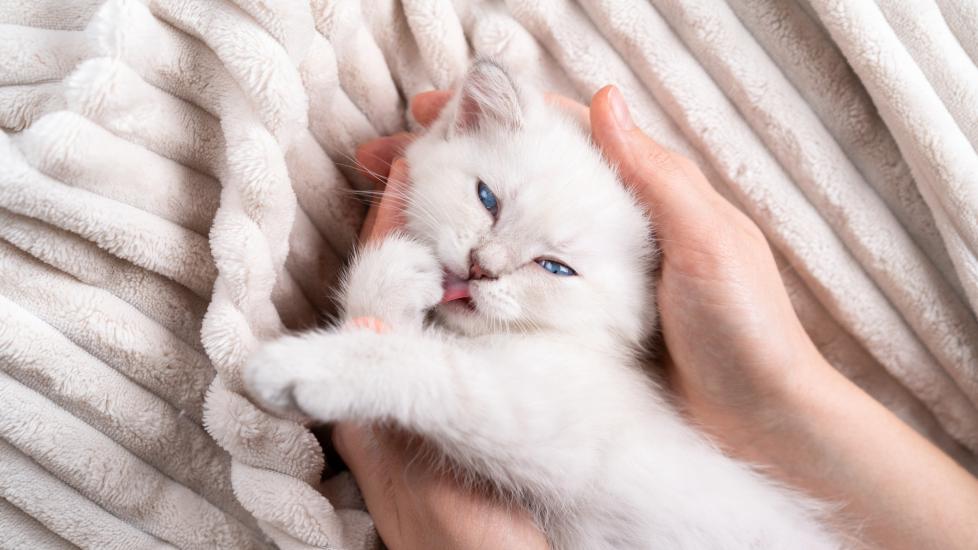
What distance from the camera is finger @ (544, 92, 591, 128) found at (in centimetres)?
137

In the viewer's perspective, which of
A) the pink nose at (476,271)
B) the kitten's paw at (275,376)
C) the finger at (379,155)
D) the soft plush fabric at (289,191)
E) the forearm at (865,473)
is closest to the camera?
the kitten's paw at (275,376)

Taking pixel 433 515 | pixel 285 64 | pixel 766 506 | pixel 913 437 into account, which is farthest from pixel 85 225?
pixel 913 437

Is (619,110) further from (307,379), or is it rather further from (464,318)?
(307,379)

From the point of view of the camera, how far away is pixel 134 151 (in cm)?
104

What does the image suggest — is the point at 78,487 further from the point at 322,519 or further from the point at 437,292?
the point at 437,292

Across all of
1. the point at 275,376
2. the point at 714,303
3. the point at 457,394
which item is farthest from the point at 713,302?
the point at 275,376

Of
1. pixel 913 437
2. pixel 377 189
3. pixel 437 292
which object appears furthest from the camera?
pixel 377 189

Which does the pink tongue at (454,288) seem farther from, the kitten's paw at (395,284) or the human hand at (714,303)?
the human hand at (714,303)

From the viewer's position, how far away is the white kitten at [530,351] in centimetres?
90

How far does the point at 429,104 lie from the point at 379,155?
0.51 ft

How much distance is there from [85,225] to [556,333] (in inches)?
30.8

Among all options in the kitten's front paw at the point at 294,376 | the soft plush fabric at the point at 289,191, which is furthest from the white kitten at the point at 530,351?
the soft plush fabric at the point at 289,191

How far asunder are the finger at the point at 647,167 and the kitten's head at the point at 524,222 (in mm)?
39

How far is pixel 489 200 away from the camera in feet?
3.94
